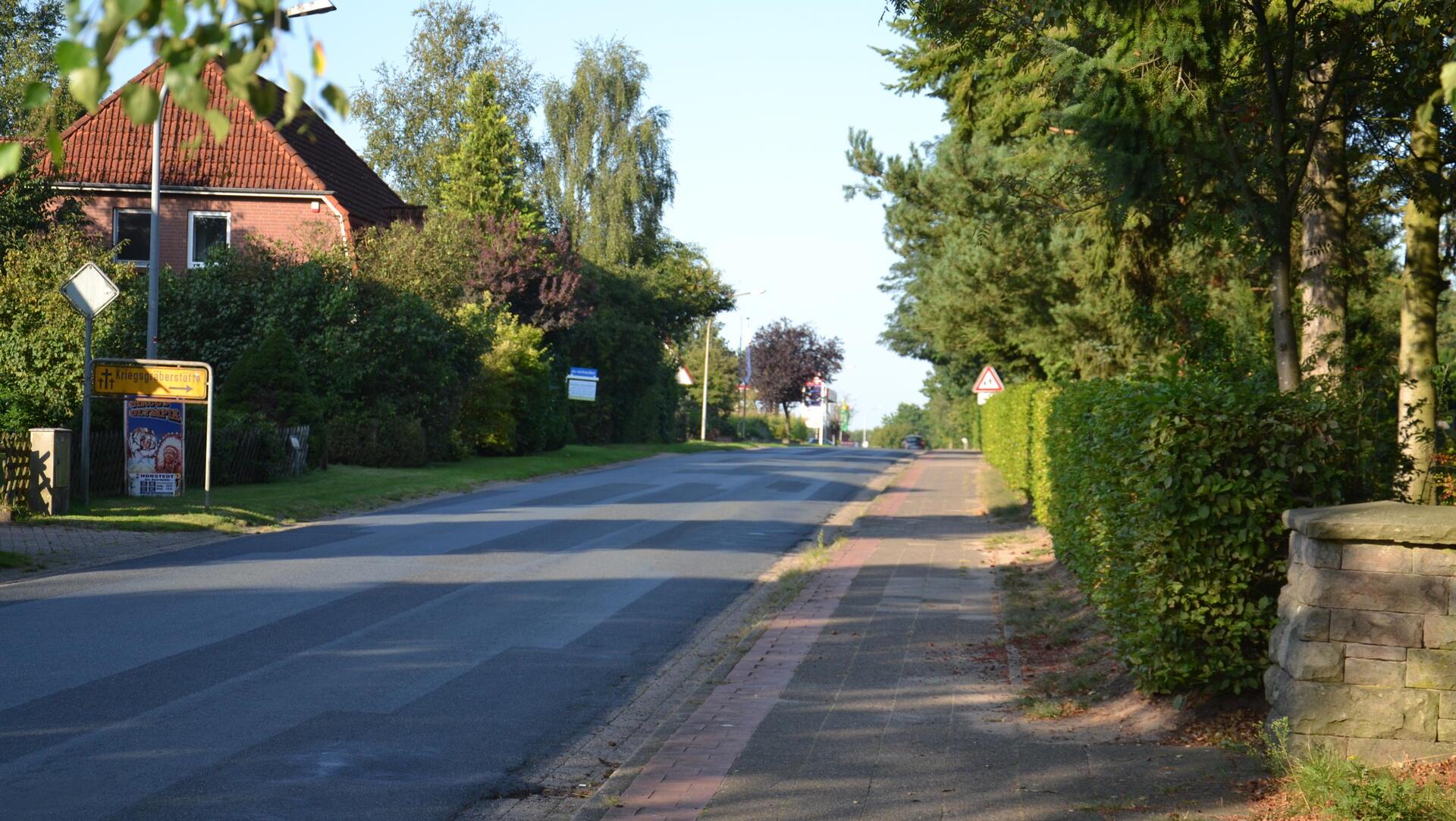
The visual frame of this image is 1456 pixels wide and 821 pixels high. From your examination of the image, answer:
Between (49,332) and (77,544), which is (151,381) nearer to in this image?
(49,332)

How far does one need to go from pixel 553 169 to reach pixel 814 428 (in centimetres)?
6649

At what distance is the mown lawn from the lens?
17.8m

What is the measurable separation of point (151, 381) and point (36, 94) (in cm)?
1794

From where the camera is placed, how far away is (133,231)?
39.2 meters

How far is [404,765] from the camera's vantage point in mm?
6555

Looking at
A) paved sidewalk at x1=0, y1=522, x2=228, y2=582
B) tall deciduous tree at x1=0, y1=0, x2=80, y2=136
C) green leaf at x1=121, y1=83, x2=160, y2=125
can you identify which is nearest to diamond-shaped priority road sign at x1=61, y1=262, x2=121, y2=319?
paved sidewalk at x1=0, y1=522, x2=228, y2=582

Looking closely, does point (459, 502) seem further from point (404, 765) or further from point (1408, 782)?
point (1408, 782)

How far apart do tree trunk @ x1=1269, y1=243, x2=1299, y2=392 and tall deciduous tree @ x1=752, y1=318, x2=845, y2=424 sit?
281ft

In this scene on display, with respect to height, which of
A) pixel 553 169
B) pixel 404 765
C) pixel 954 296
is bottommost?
pixel 404 765

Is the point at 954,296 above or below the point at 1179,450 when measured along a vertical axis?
above

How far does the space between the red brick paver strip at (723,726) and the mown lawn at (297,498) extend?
373 inches

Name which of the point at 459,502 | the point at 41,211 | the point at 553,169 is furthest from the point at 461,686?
the point at 553,169

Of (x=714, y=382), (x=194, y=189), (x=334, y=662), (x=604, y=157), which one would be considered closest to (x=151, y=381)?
(x=334, y=662)

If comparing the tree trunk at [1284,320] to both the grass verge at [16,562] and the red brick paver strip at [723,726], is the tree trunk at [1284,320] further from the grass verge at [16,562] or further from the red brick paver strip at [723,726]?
the grass verge at [16,562]
